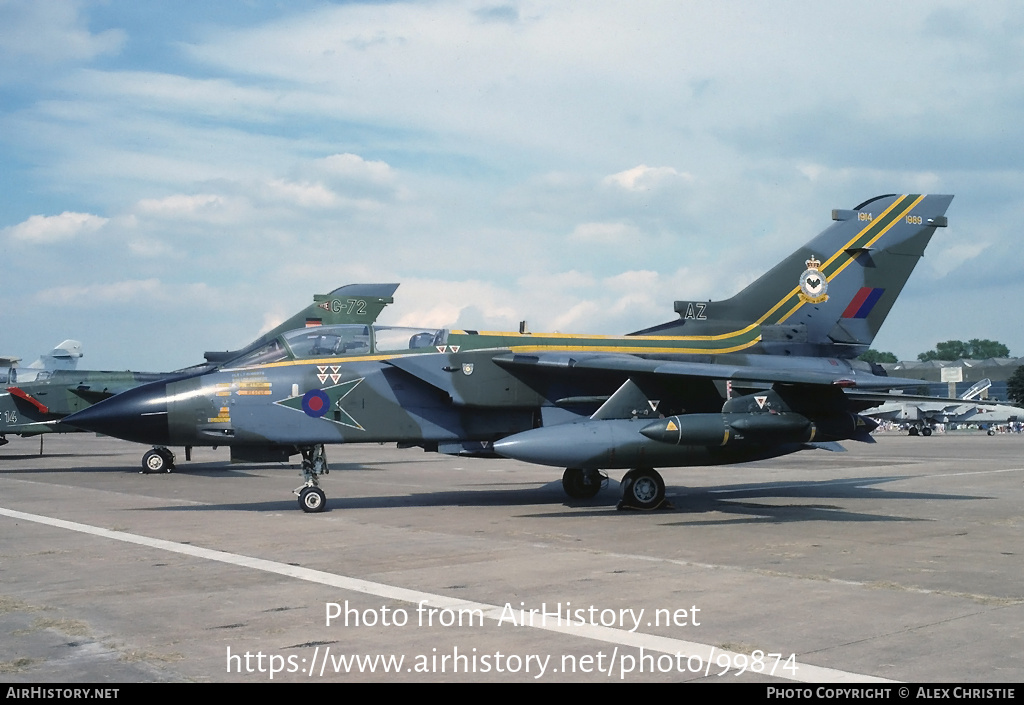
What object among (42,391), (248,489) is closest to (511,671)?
(248,489)

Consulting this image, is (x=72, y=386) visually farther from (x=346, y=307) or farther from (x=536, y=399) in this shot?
(x=536, y=399)

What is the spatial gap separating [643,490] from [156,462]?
14341 millimetres

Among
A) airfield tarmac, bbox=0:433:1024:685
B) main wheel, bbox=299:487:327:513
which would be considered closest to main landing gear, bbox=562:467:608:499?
airfield tarmac, bbox=0:433:1024:685

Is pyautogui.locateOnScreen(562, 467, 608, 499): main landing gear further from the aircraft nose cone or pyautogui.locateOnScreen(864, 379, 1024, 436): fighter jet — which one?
pyautogui.locateOnScreen(864, 379, 1024, 436): fighter jet

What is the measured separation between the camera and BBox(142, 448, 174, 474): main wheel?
22875 millimetres

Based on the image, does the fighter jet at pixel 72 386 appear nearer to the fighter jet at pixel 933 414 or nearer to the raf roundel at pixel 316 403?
the raf roundel at pixel 316 403

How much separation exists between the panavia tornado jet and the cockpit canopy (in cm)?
2

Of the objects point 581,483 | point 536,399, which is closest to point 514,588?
point 536,399

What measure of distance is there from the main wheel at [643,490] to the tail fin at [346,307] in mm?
13735

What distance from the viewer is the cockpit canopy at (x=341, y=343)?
13180 millimetres

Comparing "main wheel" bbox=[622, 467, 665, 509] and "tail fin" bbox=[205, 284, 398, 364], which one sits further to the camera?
"tail fin" bbox=[205, 284, 398, 364]

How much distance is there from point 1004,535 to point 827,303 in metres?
5.71
